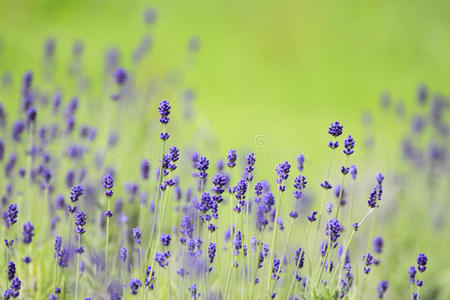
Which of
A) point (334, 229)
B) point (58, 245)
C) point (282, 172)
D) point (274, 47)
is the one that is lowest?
point (58, 245)

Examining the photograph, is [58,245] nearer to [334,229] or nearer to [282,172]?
[282,172]

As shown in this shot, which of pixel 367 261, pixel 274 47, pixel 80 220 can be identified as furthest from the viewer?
pixel 274 47

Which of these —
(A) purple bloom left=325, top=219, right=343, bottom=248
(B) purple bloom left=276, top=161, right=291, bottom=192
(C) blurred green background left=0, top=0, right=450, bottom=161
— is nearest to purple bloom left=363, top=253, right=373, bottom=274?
(A) purple bloom left=325, top=219, right=343, bottom=248

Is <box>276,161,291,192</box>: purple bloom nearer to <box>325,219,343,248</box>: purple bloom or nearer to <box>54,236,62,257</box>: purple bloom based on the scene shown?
<box>325,219,343,248</box>: purple bloom

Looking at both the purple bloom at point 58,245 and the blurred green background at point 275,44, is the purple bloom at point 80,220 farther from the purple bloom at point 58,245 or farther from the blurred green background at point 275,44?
the blurred green background at point 275,44

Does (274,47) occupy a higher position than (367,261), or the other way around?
(274,47)

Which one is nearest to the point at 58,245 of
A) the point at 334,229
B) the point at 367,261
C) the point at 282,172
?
the point at 282,172

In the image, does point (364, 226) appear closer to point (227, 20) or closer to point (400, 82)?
point (400, 82)

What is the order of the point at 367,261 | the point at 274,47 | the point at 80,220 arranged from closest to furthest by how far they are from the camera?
the point at 80,220 → the point at 367,261 → the point at 274,47
